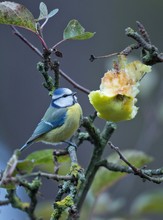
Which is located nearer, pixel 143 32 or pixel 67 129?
pixel 143 32

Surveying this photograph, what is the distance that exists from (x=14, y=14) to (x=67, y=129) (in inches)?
23.4

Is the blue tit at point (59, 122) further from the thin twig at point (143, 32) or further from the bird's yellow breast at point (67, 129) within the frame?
the thin twig at point (143, 32)

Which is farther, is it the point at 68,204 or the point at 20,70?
the point at 20,70

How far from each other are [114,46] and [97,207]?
2667mm

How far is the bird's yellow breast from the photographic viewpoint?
1540 mm

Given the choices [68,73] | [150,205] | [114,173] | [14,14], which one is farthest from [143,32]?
[68,73]

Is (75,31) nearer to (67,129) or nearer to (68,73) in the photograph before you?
(67,129)

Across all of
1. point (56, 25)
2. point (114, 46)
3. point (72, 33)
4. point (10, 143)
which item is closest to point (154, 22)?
point (114, 46)

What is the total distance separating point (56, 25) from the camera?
3605mm

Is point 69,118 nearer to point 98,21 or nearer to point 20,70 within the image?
point 20,70

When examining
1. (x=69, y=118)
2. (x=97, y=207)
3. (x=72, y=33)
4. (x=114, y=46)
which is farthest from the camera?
(x=114, y=46)

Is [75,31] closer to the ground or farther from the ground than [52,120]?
closer to the ground

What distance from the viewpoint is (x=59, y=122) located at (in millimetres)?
1660

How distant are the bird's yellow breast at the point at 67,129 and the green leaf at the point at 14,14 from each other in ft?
1.70
